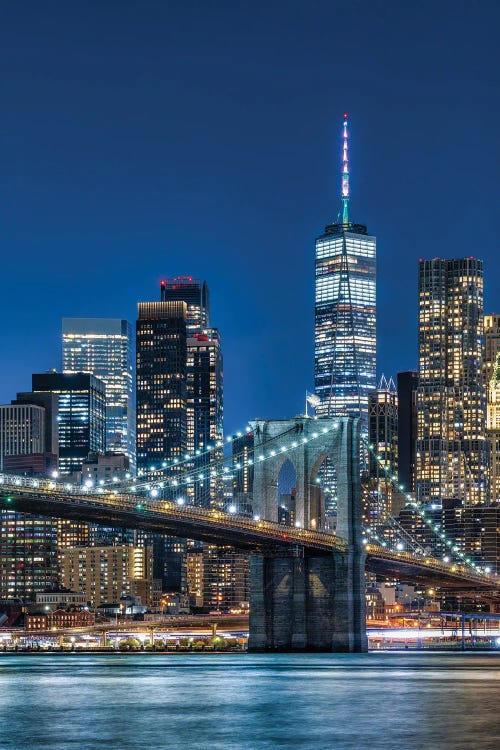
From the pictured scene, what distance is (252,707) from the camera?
59219 millimetres

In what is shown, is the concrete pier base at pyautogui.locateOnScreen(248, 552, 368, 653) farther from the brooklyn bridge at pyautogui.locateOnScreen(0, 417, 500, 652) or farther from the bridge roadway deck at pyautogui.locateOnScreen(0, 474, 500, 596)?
the bridge roadway deck at pyautogui.locateOnScreen(0, 474, 500, 596)

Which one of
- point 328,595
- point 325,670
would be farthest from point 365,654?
point 325,670

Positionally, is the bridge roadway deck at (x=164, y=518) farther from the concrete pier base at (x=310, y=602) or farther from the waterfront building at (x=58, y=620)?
the waterfront building at (x=58, y=620)

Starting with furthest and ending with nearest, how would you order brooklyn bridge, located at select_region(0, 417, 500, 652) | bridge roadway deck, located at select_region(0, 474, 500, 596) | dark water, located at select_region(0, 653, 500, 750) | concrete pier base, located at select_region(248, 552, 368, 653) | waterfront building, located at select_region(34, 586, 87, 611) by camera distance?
waterfront building, located at select_region(34, 586, 87, 611) → concrete pier base, located at select_region(248, 552, 368, 653) → brooklyn bridge, located at select_region(0, 417, 500, 652) → bridge roadway deck, located at select_region(0, 474, 500, 596) → dark water, located at select_region(0, 653, 500, 750)

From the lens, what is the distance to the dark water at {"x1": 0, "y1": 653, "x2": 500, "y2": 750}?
48312 mm

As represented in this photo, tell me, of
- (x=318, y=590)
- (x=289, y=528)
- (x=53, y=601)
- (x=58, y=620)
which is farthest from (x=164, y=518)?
(x=53, y=601)

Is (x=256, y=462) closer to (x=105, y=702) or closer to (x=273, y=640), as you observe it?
(x=273, y=640)

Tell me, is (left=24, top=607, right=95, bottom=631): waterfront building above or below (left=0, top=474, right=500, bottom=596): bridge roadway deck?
below

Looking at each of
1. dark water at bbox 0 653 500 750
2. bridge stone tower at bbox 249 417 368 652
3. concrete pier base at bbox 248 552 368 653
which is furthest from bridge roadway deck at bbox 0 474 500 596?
dark water at bbox 0 653 500 750

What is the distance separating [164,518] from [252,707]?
38071 mm

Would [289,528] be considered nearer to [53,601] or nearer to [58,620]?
[58,620]

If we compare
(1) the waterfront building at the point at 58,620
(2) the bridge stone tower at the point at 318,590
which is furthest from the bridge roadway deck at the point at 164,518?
(1) the waterfront building at the point at 58,620

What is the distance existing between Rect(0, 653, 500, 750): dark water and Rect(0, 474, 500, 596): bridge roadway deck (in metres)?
9.28

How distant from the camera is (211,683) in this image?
72688 mm
